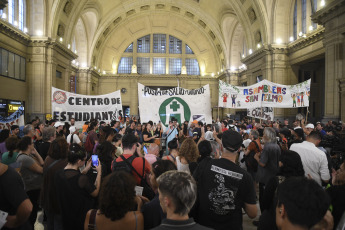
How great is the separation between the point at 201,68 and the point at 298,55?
20555 mm

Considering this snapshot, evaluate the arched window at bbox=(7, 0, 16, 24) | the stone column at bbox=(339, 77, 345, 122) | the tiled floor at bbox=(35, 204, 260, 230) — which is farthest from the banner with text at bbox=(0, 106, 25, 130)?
the stone column at bbox=(339, 77, 345, 122)

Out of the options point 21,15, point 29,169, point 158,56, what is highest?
point 158,56

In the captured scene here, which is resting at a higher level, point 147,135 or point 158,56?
point 158,56

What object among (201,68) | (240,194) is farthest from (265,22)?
(240,194)

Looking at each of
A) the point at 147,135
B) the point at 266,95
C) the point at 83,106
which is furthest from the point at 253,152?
the point at 83,106

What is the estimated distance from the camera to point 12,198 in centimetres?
261

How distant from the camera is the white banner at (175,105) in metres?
10.7

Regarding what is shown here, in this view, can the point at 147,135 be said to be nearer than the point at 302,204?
No

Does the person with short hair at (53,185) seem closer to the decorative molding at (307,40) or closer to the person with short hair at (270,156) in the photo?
the person with short hair at (270,156)

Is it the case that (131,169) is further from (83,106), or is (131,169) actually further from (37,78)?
(37,78)

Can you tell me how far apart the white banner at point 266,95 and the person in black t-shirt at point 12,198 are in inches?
417

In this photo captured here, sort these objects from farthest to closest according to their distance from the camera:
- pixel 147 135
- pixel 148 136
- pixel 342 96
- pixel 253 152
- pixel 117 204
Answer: pixel 342 96, pixel 148 136, pixel 147 135, pixel 253 152, pixel 117 204

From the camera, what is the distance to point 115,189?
2395 millimetres

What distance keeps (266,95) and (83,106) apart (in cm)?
856
